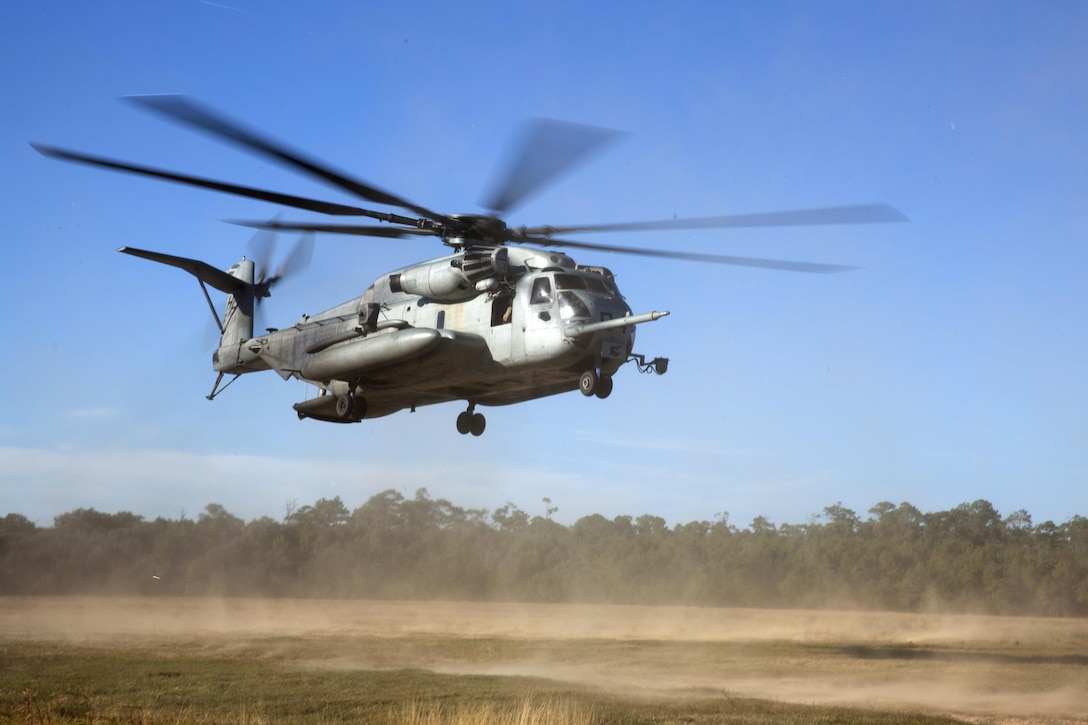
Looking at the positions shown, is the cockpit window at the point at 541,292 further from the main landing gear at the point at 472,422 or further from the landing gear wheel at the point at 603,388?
the main landing gear at the point at 472,422

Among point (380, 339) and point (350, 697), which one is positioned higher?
point (380, 339)

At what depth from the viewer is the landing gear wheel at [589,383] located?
15945 mm

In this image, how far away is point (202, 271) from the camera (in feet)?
71.8

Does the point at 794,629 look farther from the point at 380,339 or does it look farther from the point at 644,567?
the point at 380,339

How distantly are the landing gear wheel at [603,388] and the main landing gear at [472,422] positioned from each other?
383cm

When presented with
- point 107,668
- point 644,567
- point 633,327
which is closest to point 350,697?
point 107,668

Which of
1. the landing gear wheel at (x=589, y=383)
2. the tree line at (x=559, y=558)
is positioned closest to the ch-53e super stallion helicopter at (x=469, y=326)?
the landing gear wheel at (x=589, y=383)

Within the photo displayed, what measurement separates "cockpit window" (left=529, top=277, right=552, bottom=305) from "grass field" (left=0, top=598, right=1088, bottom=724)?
269 inches

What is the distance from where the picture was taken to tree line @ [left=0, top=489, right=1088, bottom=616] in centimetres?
4656

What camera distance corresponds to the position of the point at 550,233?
52.4 ft

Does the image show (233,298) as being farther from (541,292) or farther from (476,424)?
(541,292)

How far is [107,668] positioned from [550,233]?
54.4 ft

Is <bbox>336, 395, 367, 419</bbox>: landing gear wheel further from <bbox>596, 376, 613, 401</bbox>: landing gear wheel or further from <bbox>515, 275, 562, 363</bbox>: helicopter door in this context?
<bbox>596, 376, 613, 401</bbox>: landing gear wheel

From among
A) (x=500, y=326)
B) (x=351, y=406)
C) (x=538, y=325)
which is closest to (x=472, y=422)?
(x=351, y=406)
